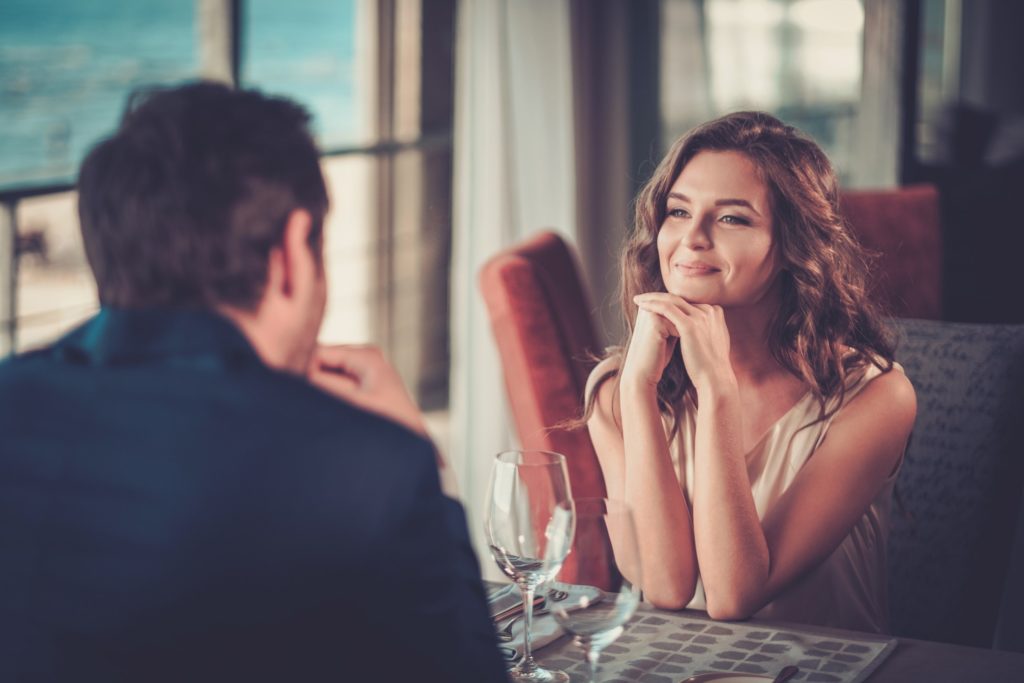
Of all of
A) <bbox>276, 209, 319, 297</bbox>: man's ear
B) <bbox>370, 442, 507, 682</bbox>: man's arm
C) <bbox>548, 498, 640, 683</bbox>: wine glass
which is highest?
<bbox>276, 209, 319, 297</bbox>: man's ear

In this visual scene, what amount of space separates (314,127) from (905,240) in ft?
6.20

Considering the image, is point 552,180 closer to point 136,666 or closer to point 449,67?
point 449,67

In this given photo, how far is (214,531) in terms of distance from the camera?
30.9 inches

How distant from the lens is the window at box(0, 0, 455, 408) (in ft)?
14.5

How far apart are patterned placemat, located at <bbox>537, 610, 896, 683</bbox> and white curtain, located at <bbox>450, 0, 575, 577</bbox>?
6.39 ft

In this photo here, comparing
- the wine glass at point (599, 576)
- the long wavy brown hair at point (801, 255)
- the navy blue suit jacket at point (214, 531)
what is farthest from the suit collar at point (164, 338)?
the long wavy brown hair at point (801, 255)

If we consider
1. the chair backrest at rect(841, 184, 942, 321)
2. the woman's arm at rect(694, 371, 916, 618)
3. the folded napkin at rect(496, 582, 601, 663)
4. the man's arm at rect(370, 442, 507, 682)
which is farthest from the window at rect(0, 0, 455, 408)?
the chair backrest at rect(841, 184, 942, 321)

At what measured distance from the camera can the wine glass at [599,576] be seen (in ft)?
3.69

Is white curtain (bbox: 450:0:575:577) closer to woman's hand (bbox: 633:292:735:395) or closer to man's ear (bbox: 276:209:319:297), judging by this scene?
woman's hand (bbox: 633:292:735:395)

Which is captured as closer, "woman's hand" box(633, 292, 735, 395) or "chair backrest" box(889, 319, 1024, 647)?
"woman's hand" box(633, 292, 735, 395)

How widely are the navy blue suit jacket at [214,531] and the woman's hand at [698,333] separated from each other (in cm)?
83

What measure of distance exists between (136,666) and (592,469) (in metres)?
1.29

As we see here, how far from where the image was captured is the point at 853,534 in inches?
66.8

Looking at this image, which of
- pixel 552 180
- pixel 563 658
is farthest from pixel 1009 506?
pixel 552 180
